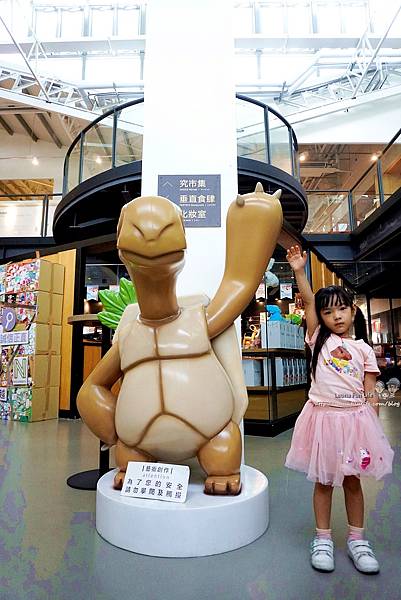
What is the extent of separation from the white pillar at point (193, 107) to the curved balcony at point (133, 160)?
7.51 ft

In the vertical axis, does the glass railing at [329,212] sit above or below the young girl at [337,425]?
above

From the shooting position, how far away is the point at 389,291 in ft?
36.5

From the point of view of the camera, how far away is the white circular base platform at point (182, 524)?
1.47 m

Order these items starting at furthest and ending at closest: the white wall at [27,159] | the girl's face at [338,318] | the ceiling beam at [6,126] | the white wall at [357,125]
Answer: the white wall at [27,159]
the ceiling beam at [6,126]
the white wall at [357,125]
the girl's face at [338,318]

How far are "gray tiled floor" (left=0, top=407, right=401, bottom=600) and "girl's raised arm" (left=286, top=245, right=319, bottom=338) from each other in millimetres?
860

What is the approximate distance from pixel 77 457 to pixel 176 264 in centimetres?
259

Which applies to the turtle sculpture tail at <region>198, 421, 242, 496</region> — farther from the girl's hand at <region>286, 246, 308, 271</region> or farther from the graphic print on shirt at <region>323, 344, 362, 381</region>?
the girl's hand at <region>286, 246, 308, 271</region>

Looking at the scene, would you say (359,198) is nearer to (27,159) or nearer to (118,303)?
(118,303)

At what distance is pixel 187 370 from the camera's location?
1.60 meters

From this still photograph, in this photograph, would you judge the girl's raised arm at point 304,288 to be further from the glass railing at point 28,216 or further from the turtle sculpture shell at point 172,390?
the glass railing at point 28,216

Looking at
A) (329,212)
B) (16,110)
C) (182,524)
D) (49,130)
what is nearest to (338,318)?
(182,524)

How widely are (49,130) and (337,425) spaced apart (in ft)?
39.5

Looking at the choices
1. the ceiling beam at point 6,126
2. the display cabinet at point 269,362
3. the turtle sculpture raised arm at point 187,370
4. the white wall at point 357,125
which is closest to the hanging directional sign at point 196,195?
the turtle sculpture raised arm at point 187,370

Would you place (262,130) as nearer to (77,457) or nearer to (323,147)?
(77,457)
